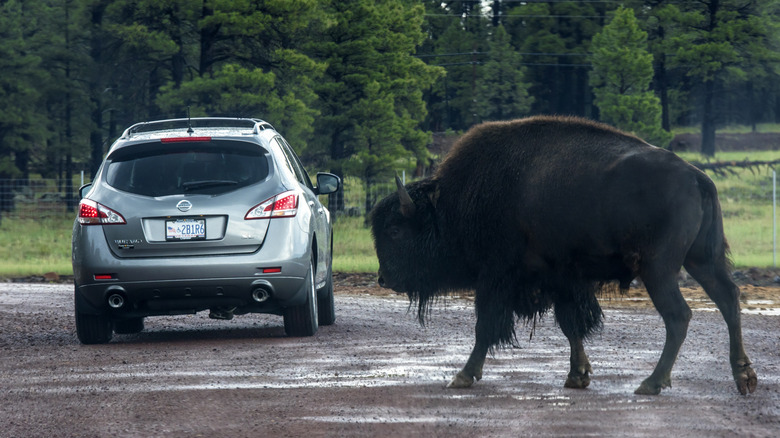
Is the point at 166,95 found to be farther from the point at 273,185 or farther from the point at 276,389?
the point at 276,389

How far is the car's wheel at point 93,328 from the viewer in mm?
10898

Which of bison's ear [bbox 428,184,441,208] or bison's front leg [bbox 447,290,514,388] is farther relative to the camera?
bison's ear [bbox 428,184,441,208]

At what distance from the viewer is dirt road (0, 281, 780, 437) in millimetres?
6547

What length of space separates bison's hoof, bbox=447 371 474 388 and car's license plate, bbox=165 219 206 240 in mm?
3242

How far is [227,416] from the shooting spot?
6.87 metres

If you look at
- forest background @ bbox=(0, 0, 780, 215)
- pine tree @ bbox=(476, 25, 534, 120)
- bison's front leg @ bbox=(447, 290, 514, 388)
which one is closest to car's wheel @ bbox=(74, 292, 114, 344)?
bison's front leg @ bbox=(447, 290, 514, 388)

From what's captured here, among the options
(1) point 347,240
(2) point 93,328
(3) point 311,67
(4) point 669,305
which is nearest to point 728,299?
(4) point 669,305

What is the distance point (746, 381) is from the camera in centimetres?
758

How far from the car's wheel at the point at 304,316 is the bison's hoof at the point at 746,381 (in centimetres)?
435

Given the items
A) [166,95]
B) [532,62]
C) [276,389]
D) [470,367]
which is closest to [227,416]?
[276,389]

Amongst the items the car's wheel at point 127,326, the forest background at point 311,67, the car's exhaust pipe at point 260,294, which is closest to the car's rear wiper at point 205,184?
the car's exhaust pipe at point 260,294

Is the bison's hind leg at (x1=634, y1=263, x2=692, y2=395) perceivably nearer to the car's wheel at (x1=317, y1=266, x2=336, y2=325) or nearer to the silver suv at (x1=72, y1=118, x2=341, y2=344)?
the silver suv at (x1=72, y1=118, x2=341, y2=344)

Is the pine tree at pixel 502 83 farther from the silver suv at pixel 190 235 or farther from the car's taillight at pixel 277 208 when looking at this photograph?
the car's taillight at pixel 277 208

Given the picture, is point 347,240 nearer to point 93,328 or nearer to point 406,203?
point 93,328
